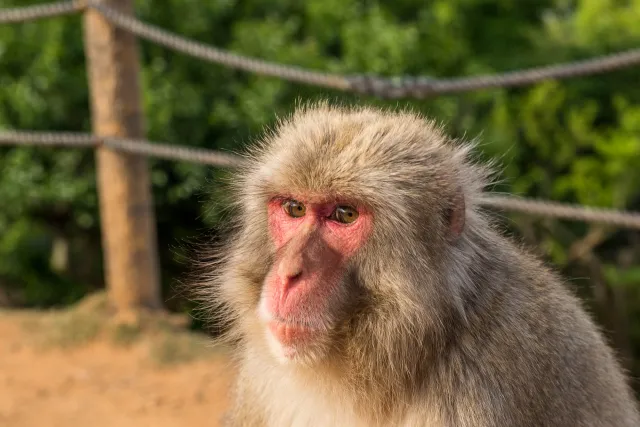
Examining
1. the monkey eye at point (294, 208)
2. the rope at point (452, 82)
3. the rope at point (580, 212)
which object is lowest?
the rope at point (580, 212)

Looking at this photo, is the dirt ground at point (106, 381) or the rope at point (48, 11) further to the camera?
the rope at point (48, 11)

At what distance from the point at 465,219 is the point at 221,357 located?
2.76 metres

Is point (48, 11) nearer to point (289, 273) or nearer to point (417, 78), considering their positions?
point (417, 78)

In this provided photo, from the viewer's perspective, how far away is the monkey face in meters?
1.91

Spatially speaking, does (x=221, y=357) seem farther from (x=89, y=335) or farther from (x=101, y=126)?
(x=101, y=126)

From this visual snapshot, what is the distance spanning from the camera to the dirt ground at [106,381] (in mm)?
4043

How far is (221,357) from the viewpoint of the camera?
4.59m

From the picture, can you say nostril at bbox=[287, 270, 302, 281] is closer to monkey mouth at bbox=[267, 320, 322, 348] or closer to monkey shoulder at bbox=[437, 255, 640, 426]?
monkey mouth at bbox=[267, 320, 322, 348]

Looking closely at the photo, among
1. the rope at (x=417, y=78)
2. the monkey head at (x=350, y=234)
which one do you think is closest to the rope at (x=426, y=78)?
the rope at (x=417, y=78)

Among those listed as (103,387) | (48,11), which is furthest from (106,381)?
(48,11)

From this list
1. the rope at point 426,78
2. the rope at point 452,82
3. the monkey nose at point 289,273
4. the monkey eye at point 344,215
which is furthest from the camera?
the rope at point 452,82

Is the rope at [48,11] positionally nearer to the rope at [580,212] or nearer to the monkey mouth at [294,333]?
the rope at [580,212]

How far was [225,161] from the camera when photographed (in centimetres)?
367

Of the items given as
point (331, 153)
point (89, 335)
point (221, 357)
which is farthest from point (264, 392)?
point (89, 335)
